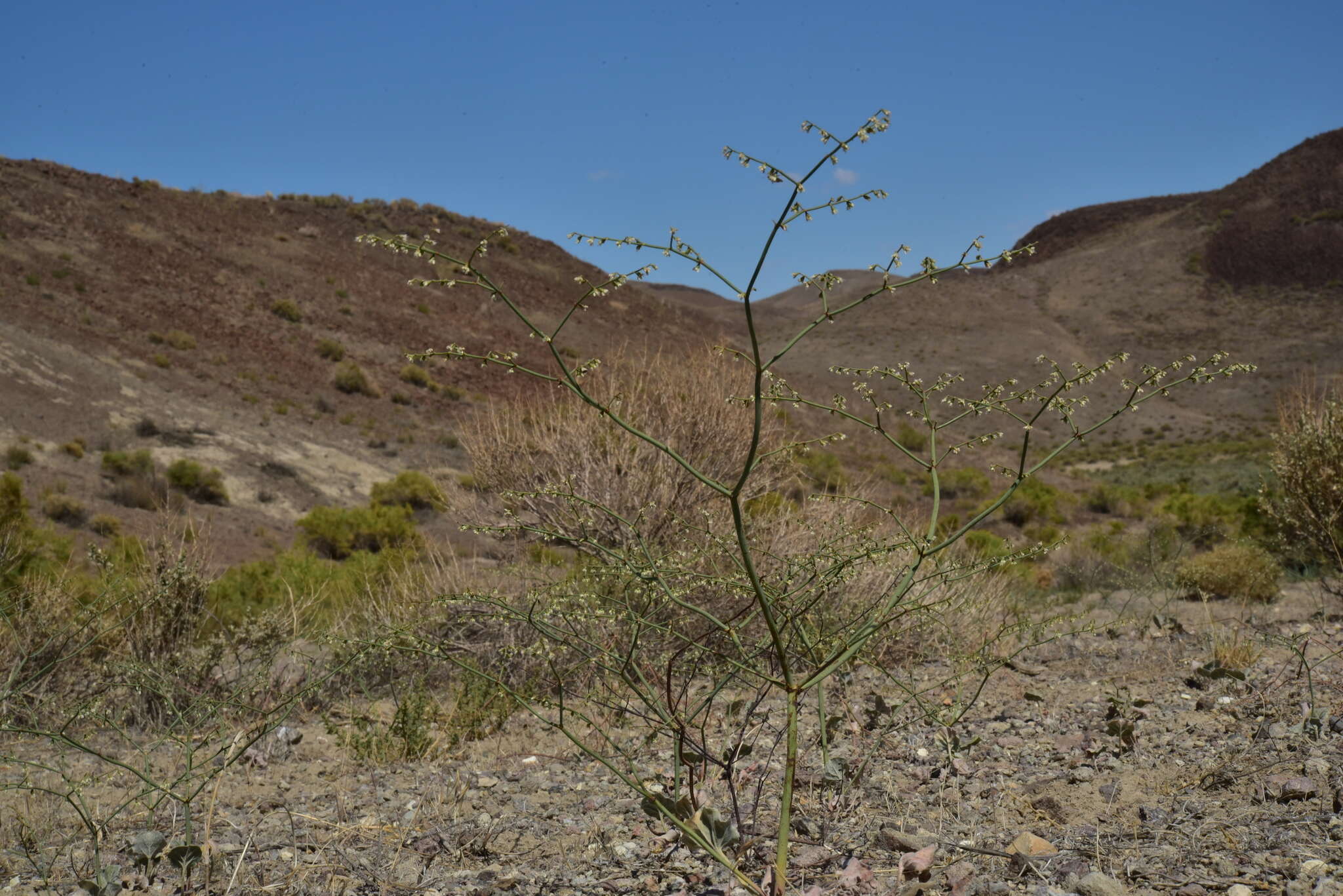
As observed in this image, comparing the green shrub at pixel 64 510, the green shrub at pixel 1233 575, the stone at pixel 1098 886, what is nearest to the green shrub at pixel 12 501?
the green shrub at pixel 64 510

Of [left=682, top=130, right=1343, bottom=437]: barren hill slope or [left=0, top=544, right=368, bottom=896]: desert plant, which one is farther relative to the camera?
[left=682, top=130, right=1343, bottom=437]: barren hill slope

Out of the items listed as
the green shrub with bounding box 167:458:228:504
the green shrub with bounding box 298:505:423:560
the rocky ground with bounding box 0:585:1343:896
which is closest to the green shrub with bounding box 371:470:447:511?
the green shrub with bounding box 298:505:423:560

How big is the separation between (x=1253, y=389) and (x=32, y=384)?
160 feet

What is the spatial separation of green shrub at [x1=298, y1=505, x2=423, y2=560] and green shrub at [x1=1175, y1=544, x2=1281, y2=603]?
35.2 ft

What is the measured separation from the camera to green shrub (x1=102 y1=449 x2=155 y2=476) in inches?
646

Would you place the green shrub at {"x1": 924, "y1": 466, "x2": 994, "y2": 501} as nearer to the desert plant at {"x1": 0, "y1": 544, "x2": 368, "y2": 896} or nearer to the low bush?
the low bush

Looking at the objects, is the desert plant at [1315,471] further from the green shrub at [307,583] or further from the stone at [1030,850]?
the green shrub at [307,583]

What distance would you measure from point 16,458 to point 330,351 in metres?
14.2

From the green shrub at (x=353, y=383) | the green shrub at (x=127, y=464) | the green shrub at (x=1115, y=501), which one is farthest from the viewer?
the green shrub at (x=353, y=383)

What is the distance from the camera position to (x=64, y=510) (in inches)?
554

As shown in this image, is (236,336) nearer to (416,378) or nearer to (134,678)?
(416,378)

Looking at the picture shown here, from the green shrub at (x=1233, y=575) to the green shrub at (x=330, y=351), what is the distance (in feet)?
84.3

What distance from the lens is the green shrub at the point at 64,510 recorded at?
13930 millimetres

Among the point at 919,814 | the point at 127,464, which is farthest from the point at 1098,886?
the point at 127,464
